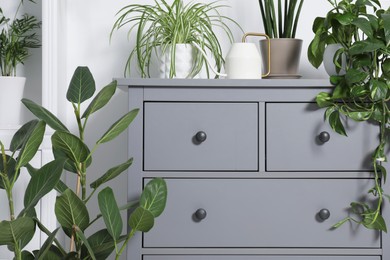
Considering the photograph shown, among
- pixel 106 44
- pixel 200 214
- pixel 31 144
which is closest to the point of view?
pixel 31 144

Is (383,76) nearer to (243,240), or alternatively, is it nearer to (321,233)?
(321,233)

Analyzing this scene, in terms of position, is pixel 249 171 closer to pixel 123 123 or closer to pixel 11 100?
pixel 123 123

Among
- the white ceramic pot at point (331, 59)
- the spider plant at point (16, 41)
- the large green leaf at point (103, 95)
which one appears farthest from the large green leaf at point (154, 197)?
the spider plant at point (16, 41)

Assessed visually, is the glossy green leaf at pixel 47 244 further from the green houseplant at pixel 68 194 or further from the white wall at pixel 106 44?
the white wall at pixel 106 44

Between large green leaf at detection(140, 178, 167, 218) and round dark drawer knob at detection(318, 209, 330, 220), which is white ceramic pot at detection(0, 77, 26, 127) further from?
round dark drawer knob at detection(318, 209, 330, 220)

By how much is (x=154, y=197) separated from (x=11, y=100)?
0.68 m

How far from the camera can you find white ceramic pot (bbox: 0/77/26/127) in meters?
1.87

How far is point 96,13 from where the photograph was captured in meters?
2.14

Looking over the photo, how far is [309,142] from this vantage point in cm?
167

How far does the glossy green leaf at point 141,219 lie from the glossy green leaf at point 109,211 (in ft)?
0.13

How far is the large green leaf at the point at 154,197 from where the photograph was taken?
1.49m

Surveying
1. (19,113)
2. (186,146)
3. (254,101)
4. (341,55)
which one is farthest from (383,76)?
(19,113)

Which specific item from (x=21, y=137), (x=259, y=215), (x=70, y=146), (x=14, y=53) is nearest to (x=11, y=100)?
(x=14, y=53)

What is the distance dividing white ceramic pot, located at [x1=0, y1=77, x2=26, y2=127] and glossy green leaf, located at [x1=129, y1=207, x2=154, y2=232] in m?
0.64
